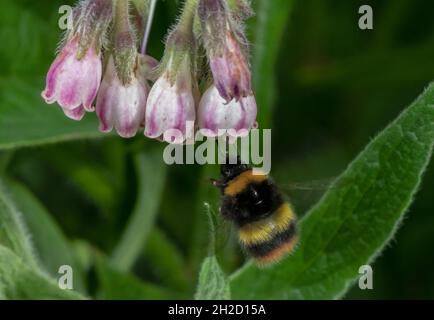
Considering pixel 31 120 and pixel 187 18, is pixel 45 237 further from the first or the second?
pixel 187 18

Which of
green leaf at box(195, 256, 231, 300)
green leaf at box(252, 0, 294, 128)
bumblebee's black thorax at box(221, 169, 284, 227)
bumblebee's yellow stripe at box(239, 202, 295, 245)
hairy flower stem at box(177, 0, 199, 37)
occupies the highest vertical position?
green leaf at box(252, 0, 294, 128)

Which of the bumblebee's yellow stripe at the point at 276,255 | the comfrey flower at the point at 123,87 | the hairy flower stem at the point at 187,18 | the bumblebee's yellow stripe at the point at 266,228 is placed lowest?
the bumblebee's yellow stripe at the point at 276,255

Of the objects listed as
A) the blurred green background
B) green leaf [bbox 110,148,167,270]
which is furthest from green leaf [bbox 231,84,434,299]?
green leaf [bbox 110,148,167,270]

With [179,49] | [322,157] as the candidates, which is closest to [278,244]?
[179,49]

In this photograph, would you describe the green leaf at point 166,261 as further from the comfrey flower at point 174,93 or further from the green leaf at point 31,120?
the comfrey flower at point 174,93

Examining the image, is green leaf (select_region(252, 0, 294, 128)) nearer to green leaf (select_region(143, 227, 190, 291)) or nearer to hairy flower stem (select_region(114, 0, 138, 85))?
green leaf (select_region(143, 227, 190, 291))

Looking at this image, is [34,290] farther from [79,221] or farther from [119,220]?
[79,221]

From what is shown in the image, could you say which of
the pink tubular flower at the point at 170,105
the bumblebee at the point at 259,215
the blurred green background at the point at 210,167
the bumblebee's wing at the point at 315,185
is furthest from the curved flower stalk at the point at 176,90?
the blurred green background at the point at 210,167

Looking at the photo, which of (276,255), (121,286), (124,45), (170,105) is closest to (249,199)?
(276,255)
